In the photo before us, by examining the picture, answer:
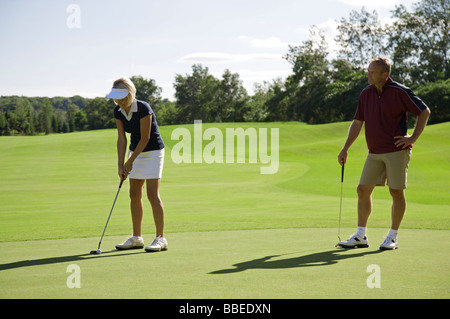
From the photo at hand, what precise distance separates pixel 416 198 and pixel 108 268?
11.2 meters

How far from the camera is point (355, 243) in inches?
234

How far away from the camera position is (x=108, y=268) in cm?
465

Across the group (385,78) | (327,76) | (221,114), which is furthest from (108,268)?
(221,114)

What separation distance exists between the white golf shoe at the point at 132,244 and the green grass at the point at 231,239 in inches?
11.9

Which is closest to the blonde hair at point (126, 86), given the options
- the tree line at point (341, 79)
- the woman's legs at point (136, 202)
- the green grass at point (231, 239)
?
the woman's legs at point (136, 202)

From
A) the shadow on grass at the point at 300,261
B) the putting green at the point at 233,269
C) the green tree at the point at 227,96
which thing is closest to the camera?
the putting green at the point at 233,269

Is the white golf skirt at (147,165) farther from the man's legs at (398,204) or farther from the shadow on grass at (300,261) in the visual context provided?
the man's legs at (398,204)

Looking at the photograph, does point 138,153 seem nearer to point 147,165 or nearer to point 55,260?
point 147,165

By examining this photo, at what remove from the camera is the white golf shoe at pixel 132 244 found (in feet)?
19.6

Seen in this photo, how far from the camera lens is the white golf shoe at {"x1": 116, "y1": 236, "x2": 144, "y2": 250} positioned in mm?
5984

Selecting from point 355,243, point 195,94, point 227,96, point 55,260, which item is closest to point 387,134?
point 355,243

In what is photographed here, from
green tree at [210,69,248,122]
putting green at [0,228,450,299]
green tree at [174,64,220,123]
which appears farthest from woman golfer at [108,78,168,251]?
green tree at [174,64,220,123]

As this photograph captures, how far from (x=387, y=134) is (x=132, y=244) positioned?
3.31m

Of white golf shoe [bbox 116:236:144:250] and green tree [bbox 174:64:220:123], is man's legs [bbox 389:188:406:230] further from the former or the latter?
green tree [bbox 174:64:220:123]
